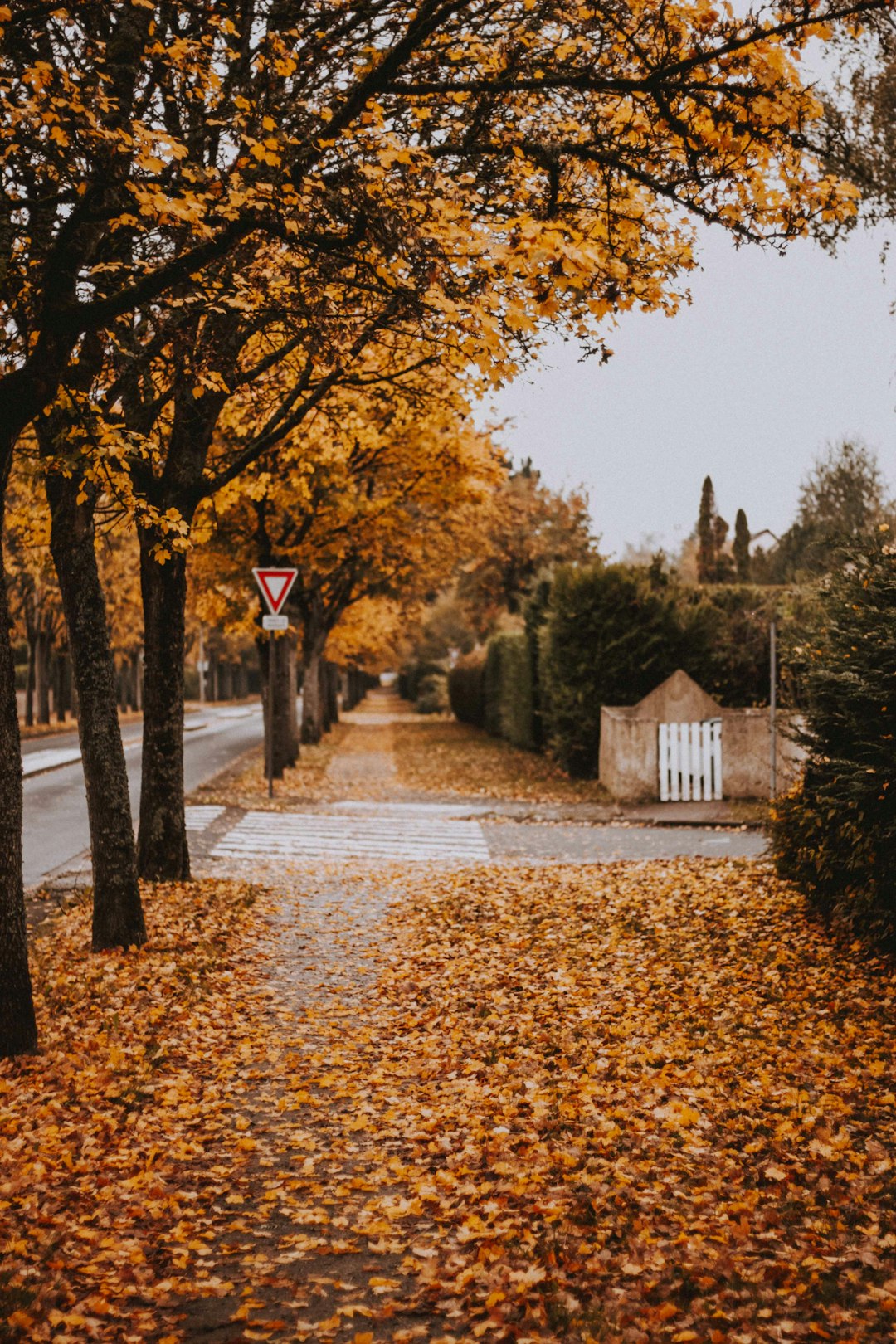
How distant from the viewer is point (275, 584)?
17203 mm

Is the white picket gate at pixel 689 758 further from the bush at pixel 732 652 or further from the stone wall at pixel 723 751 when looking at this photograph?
the bush at pixel 732 652

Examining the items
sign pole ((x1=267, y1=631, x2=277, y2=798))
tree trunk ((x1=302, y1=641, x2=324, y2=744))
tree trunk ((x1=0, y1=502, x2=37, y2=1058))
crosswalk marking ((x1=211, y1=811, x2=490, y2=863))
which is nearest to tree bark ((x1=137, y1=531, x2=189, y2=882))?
crosswalk marking ((x1=211, y1=811, x2=490, y2=863))

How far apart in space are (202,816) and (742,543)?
59591mm

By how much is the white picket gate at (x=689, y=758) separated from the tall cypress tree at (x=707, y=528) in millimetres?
44534

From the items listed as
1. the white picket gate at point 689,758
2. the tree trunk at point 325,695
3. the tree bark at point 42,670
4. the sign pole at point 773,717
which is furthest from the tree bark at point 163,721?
the tree bark at point 42,670

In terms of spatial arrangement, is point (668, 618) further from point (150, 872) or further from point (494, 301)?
point (494, 301)

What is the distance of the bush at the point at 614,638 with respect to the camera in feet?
66.2

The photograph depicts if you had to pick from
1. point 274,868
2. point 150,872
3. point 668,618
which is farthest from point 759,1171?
point 668,618

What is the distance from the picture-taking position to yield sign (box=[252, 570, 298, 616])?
56.3 feet

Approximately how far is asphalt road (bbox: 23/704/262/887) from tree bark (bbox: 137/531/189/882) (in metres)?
1.76

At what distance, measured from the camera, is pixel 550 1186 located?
4652 mm

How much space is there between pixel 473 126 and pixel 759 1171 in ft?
19.4

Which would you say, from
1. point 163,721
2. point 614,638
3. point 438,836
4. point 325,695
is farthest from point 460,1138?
point 325,695

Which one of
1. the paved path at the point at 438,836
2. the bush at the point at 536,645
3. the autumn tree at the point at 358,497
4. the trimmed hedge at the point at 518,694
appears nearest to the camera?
the paved path at the point at 438,836
